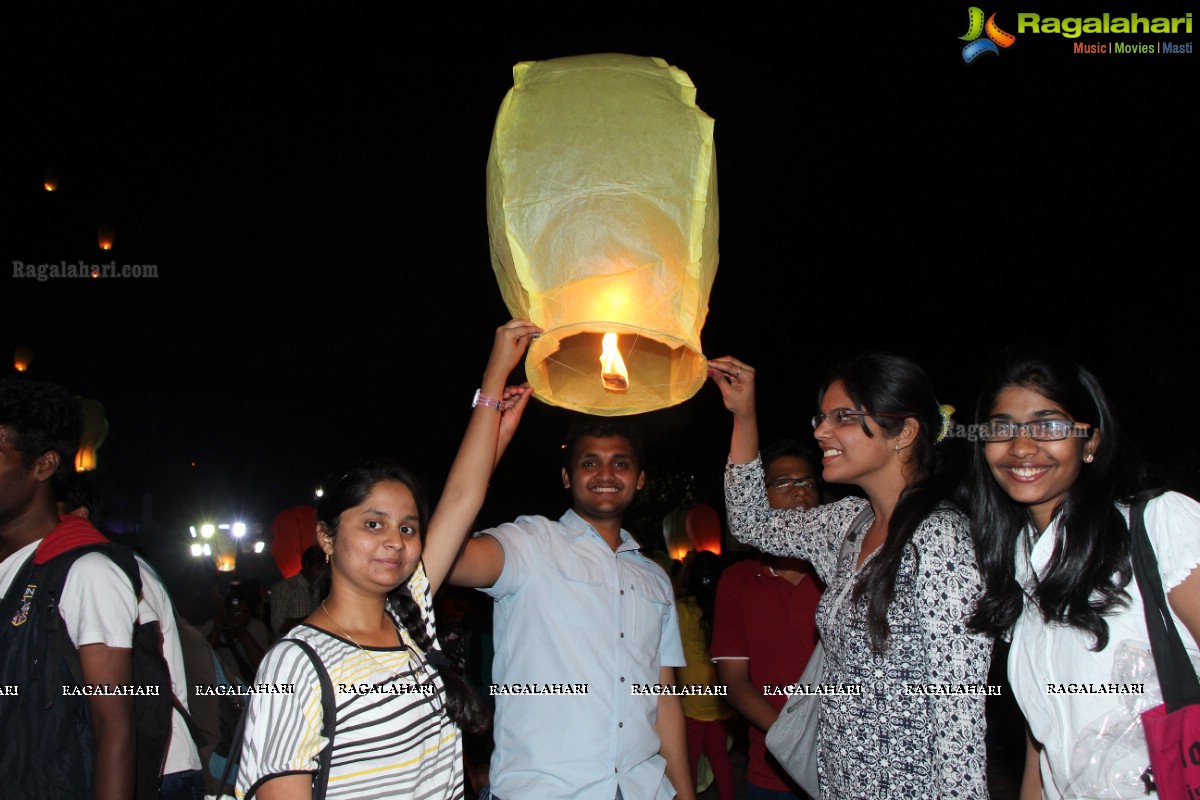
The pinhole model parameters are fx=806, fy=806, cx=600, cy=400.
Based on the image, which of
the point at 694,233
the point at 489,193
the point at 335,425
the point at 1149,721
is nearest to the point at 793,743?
the point at 1149,721

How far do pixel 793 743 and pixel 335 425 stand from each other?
1904 cm

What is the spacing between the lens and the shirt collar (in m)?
3.12

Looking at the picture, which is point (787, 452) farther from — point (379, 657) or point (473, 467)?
point (379, 657)

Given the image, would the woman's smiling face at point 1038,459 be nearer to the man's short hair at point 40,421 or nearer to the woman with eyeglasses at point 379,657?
the woman with eyeglasses at point 379,657

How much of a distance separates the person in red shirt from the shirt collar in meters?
1.00

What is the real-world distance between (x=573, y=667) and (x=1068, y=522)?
5.23ft

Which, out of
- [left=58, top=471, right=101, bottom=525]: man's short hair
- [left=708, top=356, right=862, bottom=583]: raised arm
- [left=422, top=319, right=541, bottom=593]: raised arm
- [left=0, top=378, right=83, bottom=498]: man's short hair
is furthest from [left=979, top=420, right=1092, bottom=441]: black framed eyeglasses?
[left=58, top=471, right=101, bottom=525]: man's short hair

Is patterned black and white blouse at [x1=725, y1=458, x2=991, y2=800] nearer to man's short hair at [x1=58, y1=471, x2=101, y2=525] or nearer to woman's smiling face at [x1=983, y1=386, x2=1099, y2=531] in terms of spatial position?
woman's smiling face at [x1=983, y1=386, x2=1099, y2=531]

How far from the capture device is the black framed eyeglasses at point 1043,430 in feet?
7.06

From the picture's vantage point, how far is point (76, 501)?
12.4 feet

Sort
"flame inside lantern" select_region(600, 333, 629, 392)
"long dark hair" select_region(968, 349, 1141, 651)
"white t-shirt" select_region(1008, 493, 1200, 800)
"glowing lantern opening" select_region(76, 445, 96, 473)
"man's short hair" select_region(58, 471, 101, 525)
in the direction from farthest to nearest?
"glowing lantern opening" select_region(76, 445, 96, 473) < "man's short hair" select_region(58, 471, 101, 525) < "flame inside lantern" select_region(600, 333, 629, 392) < "long dark hair" select_region(968, 349, 1141, 651) < "white t-shirt" select_region(1008, 493, 1200, 800)

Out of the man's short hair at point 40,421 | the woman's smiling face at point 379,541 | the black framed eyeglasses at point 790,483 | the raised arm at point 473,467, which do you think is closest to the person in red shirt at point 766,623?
the black framed eyeglasses at point 790,483

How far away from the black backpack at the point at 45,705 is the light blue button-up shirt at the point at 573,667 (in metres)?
1.15

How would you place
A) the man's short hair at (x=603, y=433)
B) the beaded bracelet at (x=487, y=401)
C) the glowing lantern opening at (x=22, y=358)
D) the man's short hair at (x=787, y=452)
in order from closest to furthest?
the beaded bracelet at (x=487, y=401)
the man's short hair at (x=603, y=433)
the man's short hair at (x=787, y=452)
the glowing lantern opening at (x=22, y=358)
